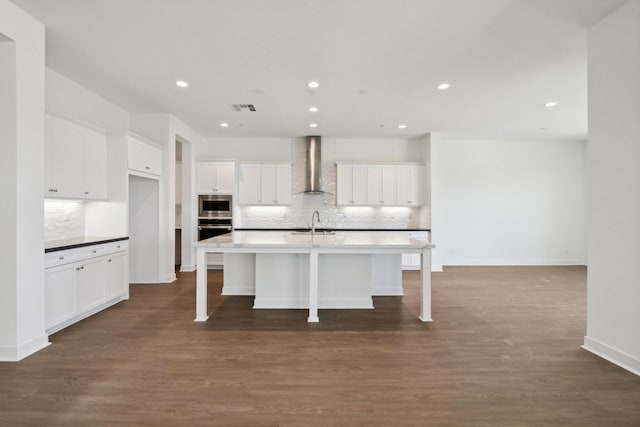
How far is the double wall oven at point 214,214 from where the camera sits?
21.4 ft

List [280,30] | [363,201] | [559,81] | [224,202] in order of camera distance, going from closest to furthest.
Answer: [280,30] → [559,81] → [224,202] → [363,201]

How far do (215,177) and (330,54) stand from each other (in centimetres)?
425

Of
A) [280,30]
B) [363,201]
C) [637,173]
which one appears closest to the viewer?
[637,173]

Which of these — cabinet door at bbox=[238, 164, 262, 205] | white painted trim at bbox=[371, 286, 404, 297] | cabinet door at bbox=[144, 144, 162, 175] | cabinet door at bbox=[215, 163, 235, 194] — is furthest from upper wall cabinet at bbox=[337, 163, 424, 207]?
cabinet door at bbox=[144, 144, 162, 175]

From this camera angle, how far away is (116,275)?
414cm

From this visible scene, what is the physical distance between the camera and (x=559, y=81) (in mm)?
4016

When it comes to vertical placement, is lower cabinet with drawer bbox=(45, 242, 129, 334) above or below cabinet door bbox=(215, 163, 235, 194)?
below

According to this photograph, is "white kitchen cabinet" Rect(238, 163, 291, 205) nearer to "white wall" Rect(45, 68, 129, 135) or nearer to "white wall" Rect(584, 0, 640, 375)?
"white wall" Rect(45, 68, 129, 135)

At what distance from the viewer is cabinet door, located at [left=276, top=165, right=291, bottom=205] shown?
696 centimetres

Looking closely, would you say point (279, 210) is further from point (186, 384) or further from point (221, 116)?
point (186, 384)

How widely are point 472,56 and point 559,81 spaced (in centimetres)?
164

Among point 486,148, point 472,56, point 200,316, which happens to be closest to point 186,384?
point 200,316

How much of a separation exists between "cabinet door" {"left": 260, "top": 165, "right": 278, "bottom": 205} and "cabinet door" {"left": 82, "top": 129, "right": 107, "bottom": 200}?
3.12m

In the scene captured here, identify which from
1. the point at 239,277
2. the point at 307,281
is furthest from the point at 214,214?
the point at 307,281
